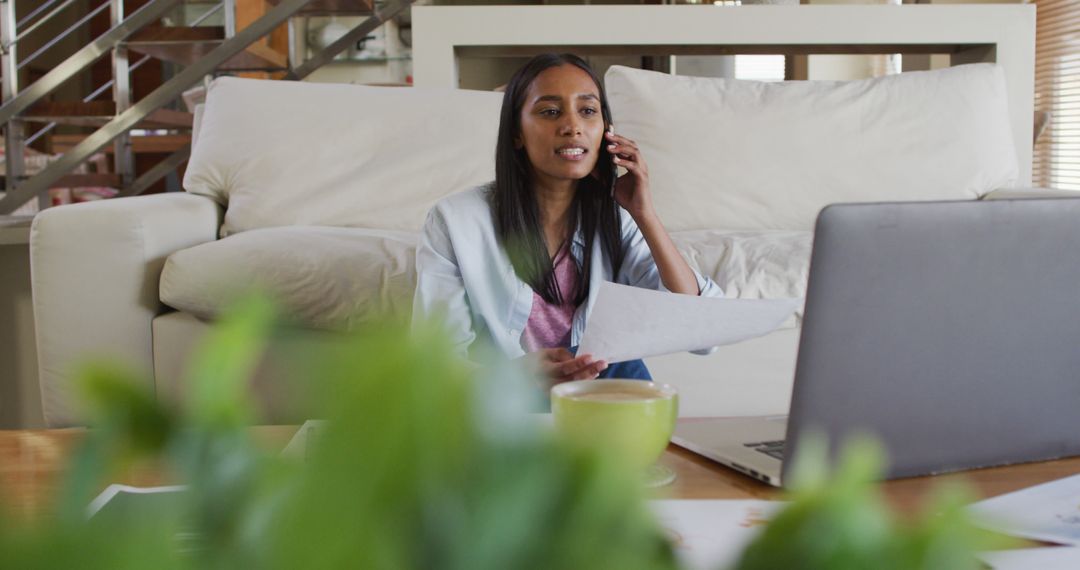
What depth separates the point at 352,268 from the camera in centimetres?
206

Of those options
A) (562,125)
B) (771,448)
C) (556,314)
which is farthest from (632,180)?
(771,448)

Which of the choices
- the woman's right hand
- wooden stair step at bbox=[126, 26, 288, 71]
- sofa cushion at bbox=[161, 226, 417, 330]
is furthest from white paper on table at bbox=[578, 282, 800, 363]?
wooden stair step at bbox=[126, 26, 288, 71]

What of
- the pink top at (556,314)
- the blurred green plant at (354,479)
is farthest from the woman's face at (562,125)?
the blurred green plant at (354,479)

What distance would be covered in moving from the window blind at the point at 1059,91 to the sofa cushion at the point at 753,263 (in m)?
3.25

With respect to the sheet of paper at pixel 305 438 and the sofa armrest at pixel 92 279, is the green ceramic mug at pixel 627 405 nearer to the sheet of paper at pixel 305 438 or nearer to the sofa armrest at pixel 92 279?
the sheet of paper at pixel 305 438

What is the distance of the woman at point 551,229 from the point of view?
1.66 meters

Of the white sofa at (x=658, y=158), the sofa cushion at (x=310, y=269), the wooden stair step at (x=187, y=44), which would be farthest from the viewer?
the wooden stair step at (x=187, y=44)

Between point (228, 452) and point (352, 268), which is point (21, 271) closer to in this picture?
point (352, 268)

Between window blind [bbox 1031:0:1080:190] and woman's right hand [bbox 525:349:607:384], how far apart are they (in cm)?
431

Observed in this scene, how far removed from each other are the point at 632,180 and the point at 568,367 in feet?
2.13

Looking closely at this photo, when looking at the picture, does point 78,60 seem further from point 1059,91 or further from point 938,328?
point 1059,91

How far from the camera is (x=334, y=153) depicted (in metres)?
2.54

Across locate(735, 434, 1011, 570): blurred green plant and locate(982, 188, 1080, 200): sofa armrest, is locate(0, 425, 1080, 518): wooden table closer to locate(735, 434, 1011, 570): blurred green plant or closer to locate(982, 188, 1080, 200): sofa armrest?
locate(735, 434, 1011, 570): blurred green plant

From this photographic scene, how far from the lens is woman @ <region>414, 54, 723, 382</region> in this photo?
166cm
